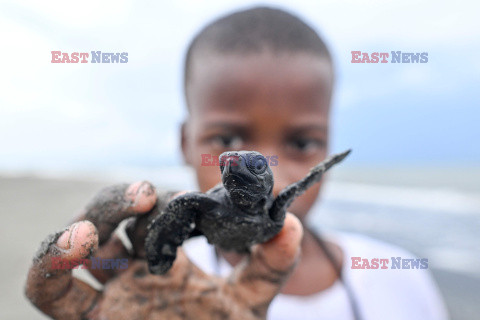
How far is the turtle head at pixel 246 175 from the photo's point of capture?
909 millimetres

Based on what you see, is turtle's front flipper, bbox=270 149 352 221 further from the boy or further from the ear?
the ear

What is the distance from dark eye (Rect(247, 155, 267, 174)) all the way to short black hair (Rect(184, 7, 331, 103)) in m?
1.04

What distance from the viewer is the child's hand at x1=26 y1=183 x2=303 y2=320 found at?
1.03 m

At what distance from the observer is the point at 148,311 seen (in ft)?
3.97

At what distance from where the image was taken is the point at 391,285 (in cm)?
225

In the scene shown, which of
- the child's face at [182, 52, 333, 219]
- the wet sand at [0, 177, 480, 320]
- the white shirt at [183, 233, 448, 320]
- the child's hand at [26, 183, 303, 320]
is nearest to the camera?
the child's hand at [26, 183, 303, 320]

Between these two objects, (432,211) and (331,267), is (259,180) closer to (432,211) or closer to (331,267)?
(331,267)

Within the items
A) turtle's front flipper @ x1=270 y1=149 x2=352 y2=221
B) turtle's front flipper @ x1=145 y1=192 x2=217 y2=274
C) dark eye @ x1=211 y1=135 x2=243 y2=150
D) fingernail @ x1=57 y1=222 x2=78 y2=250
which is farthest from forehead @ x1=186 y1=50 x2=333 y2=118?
fingernail @ x1=57 y1=222 x2=78 y2=250

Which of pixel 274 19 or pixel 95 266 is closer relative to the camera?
pixel 95 266

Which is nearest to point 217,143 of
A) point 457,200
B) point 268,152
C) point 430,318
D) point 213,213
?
point 268,152

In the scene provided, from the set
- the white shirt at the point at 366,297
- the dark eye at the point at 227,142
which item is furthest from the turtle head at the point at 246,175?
the white shirt at the point at 366,297

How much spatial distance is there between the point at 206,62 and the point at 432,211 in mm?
8673

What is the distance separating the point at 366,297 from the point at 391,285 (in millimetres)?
215

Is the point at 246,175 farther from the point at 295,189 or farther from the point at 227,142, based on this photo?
the point at 227,142
